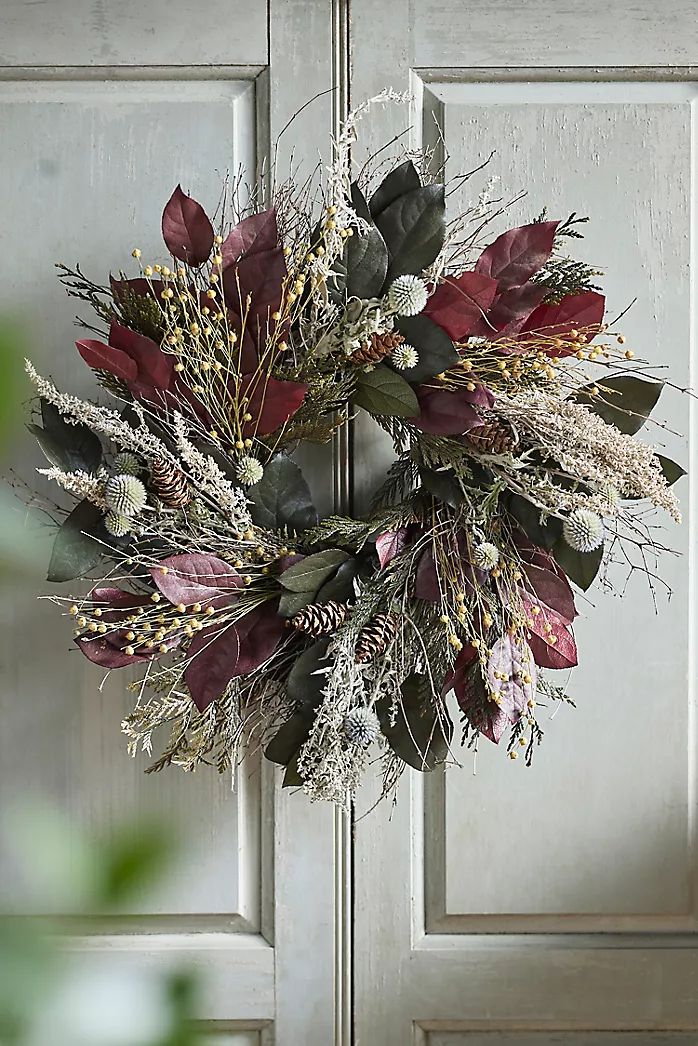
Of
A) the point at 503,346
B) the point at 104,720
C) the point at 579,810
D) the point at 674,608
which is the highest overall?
the point at 503,346

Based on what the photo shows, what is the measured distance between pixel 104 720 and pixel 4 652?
0.16 meters

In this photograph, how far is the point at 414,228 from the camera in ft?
3.49

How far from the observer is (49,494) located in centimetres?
129

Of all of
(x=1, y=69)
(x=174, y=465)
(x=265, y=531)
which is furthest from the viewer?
(x=1, y=69)

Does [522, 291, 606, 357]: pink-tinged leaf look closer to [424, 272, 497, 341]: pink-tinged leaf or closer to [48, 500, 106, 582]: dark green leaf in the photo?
[424, 272, 497, 341]: pink-tinged leaf

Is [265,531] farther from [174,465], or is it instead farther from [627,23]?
[627,23]

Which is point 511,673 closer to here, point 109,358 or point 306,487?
point 306,487

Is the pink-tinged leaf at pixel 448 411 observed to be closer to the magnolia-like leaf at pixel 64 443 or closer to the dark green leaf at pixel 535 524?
the dark green leaf at pixel 535 524

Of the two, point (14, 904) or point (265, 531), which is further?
point (14, 904)

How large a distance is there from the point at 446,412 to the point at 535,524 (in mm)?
165

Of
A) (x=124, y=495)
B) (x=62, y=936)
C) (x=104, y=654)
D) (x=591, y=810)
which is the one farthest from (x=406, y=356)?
(x=62, y=936)

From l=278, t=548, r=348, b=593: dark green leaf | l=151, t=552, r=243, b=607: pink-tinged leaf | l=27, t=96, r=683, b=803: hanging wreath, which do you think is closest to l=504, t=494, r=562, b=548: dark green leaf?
l=27, t=96, r=683, b=803: hanging wreath

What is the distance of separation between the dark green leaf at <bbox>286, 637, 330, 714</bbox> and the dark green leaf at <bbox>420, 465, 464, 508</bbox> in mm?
211

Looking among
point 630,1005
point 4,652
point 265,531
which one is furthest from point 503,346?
point 630,1005
